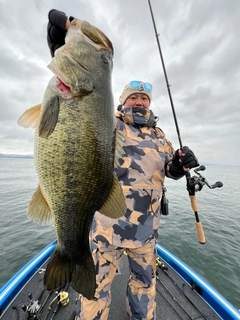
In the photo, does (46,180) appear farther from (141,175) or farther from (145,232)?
(145,232)

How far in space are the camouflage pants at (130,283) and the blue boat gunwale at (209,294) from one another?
120 centimetres

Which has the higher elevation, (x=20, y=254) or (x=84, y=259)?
(x=84, y=259)

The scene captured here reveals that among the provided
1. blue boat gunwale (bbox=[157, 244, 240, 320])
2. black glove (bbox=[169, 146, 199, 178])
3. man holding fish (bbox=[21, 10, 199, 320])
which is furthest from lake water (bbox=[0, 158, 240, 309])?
black glove (bbox=[169, 146, 199, 178])

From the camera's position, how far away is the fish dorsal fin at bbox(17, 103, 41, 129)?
1.39m

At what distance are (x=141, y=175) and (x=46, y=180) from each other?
1276mm

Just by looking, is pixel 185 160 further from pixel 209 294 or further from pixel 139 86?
pixel 209 294

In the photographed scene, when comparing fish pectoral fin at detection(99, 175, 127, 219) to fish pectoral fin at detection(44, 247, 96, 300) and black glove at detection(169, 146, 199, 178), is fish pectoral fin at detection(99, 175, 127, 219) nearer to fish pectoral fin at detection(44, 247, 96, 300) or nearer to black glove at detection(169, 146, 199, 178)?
fish pectoral fin at detection(44, 247, 96, 300)

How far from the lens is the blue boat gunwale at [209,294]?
2783 mm

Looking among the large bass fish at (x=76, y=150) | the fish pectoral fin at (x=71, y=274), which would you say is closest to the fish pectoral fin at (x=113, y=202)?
the large bass fish at (x=76, y=150)

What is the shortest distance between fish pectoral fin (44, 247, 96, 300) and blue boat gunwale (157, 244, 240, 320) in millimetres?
2454

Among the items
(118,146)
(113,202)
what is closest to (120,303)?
(113,202)

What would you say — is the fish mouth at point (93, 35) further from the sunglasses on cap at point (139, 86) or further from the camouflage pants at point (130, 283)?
the camouflage pants at point (130, 283)

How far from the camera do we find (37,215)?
1501mm

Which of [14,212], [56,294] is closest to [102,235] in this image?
[56,294]
